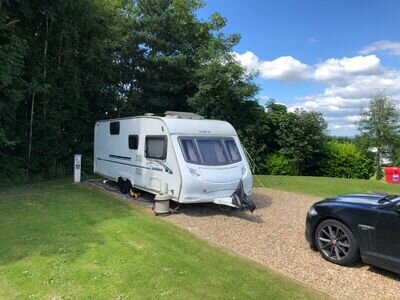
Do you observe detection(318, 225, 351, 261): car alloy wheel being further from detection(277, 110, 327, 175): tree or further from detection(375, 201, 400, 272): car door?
detection(277, 110, 327, 175): tree

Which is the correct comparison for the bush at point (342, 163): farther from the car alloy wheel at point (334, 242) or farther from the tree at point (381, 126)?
the car alloy wheel at point (334, 242)

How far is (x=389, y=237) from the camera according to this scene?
4.76 m

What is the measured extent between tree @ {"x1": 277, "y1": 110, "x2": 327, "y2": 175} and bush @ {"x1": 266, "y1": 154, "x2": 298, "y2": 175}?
27 cm

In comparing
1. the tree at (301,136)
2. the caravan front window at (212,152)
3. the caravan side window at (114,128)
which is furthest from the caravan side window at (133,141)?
the tree at (301,136)

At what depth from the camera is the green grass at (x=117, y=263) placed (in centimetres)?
438

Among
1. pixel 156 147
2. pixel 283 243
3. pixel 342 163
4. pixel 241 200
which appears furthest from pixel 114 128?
pixel 342 163

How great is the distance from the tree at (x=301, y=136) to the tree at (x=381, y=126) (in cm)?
805

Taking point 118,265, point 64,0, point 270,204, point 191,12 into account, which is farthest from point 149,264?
point 191,12

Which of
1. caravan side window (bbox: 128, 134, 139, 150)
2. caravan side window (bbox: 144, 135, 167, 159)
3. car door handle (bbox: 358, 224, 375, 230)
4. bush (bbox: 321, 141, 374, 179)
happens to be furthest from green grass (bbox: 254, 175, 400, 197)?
car door handle (bbox: 358, 224, 375, 230)

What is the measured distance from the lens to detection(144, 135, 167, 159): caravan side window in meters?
9.04

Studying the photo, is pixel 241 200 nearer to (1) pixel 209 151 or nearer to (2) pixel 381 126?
(1) pixel 209 151

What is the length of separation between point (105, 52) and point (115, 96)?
7.25 ft

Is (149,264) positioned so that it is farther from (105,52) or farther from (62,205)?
(105,52)

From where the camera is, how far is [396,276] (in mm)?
5051
